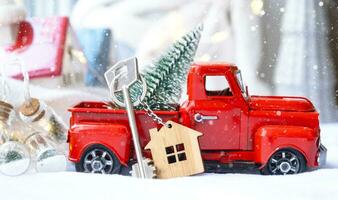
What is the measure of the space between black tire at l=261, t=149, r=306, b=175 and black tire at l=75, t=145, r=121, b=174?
26 cm

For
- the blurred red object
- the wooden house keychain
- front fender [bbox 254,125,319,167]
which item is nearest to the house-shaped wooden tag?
the wooden house keychain

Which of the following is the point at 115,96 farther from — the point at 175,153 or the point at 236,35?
the point at 236,35

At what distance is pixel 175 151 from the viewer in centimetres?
103

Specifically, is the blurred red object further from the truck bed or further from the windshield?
the windshield

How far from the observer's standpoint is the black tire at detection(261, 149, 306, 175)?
40.6 inches

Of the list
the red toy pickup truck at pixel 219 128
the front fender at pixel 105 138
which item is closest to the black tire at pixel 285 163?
the red toy pickup truck at pixel 219 128

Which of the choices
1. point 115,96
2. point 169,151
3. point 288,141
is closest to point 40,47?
point 115,96

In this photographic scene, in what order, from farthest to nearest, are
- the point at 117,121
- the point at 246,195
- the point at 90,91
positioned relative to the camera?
1. the point at 90,91
2. the point at 117,121
3. the point at 246,195

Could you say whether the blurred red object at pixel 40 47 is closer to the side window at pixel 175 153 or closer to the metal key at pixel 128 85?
the metal key at pixel 128 85

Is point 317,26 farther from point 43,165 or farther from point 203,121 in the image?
point 43,165

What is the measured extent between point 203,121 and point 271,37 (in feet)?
0.71

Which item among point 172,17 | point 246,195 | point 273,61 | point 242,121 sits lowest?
point 246,195

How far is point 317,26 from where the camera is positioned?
3.64 feet

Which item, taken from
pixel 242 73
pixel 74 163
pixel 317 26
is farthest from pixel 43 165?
pixel 317 26
